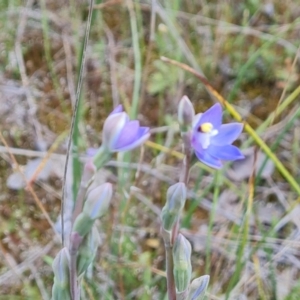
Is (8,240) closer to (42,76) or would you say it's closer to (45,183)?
(45,183)

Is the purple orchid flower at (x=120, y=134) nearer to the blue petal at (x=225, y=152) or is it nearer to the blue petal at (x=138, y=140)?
the blue petal at (x=138, y=140)

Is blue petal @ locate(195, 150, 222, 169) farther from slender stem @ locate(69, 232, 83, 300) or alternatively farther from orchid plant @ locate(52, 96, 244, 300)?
slender stem @ locate(69, 232, 83, 300)

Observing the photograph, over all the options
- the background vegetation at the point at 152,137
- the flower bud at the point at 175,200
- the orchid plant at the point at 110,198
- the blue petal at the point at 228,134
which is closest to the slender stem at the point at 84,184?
the orchid plant at the point at 110,198

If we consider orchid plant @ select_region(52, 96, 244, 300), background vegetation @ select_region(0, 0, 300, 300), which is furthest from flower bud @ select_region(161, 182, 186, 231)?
background vegetation @ select_region(0, 0, 300, 300)

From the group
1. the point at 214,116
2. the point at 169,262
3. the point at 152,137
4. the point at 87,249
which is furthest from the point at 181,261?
the point at 152,137

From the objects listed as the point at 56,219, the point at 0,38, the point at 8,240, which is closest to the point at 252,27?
the point at 0,38

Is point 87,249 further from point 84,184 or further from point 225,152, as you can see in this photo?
point 225,152
